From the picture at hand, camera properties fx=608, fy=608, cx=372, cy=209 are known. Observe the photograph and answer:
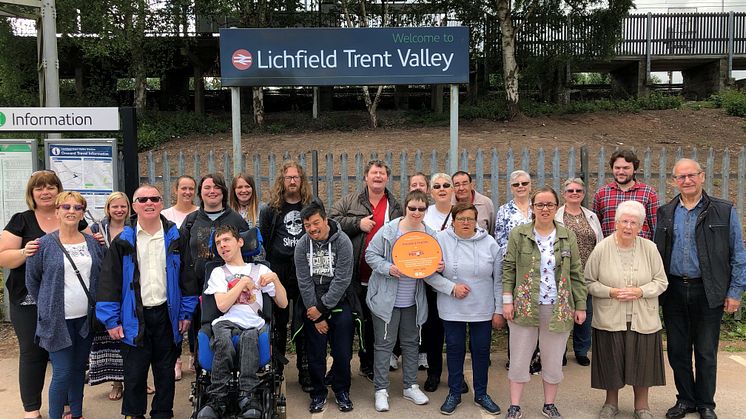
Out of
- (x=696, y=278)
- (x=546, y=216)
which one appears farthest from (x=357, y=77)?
(x=696, y=278)

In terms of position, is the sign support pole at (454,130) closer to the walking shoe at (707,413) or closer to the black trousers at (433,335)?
the black trousers at (433,335)

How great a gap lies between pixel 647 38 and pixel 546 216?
21.5 meters

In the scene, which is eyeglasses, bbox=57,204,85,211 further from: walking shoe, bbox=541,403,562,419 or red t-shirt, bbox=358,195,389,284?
walking shoe, bbox=541,403,562,419

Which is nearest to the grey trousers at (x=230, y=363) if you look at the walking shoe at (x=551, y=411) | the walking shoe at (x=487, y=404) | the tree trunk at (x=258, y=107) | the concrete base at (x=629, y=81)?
the walking shoe at (x=487, y=404)

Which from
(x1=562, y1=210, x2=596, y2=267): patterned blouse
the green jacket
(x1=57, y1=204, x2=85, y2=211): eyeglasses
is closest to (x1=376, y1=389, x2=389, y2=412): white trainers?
the green jacket

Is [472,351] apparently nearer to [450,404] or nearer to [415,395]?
[450,404]

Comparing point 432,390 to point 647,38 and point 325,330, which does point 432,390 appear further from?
point 647,38

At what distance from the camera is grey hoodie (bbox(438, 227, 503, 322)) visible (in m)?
4.43

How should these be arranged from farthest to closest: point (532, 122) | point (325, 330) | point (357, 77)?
point (532, 122)
point (357, 77)
point (325, 330)

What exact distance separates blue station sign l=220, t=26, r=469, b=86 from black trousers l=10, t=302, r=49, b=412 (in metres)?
2.97

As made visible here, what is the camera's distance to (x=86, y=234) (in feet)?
14.1

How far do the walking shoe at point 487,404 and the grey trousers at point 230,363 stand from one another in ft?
5.62

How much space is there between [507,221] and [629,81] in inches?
863

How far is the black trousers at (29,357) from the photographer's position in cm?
425
